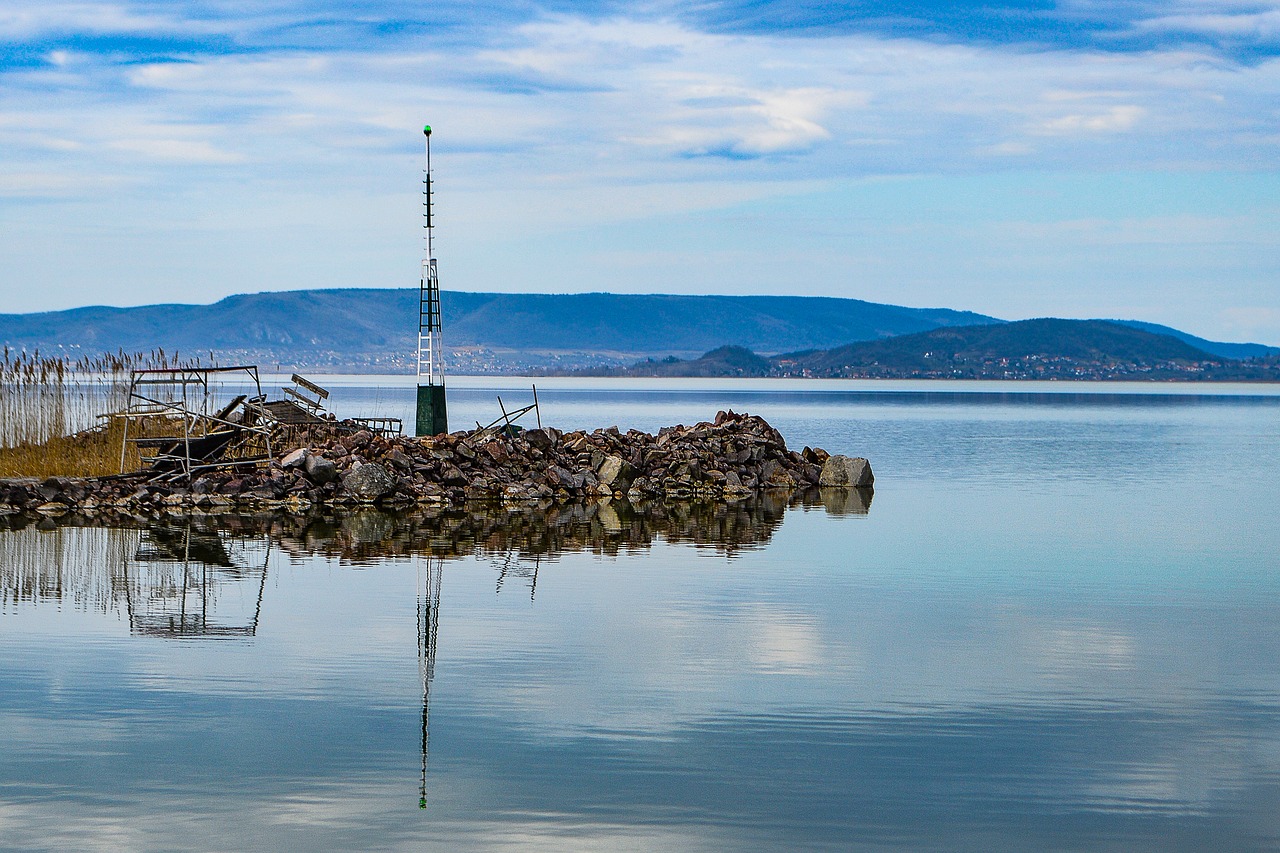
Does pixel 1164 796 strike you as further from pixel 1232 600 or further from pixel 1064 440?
pixel 1064 440

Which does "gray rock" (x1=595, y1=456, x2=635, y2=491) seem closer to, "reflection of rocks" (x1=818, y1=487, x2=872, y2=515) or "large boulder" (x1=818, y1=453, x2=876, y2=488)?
"reflection of rocks" (x1=818, y1=487, x2=872, y2=515)

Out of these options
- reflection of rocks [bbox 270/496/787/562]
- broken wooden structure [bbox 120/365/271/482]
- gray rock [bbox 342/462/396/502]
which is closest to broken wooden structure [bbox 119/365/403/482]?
broken wooden structure [bbox 120/365/271/482]

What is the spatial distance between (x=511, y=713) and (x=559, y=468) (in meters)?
17.5

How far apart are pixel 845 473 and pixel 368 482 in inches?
416

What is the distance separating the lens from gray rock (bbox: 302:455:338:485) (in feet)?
81.2

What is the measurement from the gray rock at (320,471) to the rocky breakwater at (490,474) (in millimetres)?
16

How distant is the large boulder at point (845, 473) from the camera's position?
30.8 meters

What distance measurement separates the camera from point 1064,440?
179ft

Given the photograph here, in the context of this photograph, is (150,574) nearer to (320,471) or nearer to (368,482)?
(368,482)

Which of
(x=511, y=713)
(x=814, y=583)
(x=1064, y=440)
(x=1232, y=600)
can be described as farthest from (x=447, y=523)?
(x=1064, y=440)

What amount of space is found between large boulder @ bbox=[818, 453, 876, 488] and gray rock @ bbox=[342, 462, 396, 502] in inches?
385

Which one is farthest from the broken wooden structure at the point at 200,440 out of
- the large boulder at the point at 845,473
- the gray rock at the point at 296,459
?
the large boulder at the point at 845,473

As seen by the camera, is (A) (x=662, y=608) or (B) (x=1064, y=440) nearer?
(A) (x=662, y=608)

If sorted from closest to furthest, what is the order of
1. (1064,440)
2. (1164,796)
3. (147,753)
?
(1164,796)
(147,753)
(1064,440)
